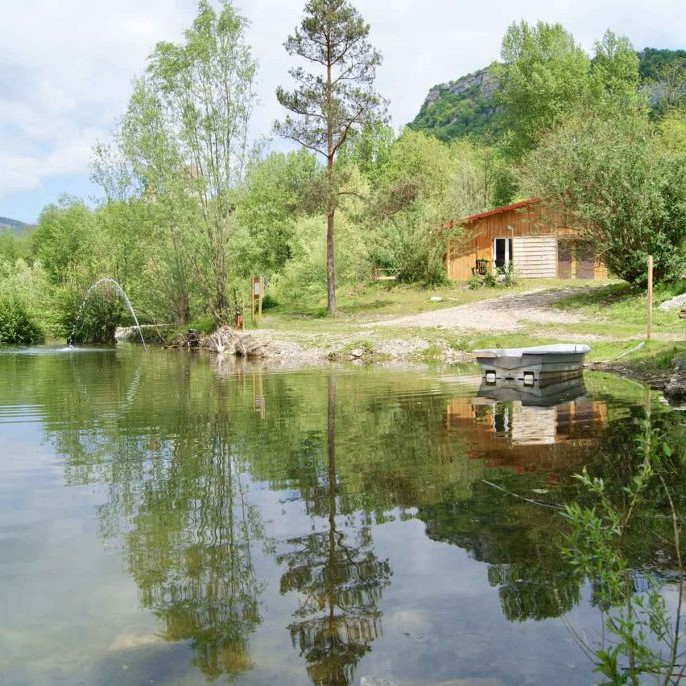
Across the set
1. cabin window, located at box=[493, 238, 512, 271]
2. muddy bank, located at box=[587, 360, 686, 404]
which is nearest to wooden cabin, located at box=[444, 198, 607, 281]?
A: cabin window, located at box=[493, 238, 512, 271]

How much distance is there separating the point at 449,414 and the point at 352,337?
13.9 meters

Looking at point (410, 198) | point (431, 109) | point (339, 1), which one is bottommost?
point (410, 198)

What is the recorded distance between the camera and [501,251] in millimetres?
43375

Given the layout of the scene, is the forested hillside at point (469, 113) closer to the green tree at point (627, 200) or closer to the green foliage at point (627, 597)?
the green tree at point (627, 200)

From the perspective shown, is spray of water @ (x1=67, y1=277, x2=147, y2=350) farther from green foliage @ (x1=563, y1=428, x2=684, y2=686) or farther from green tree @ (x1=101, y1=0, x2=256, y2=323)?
green foliage @ (x1=563, y1=428, x2=684, y2=686)

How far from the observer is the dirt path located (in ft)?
89.8

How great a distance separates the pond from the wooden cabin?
101 feet

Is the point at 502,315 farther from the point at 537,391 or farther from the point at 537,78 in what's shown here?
the point at 537,78

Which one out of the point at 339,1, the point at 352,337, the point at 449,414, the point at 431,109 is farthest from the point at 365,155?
the point at 431,109

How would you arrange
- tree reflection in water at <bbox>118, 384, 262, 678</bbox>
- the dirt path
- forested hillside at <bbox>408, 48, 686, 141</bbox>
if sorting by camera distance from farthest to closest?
forested hillside at <bbox>408, 48, 686, 141</bbox>, the dirt path, tree reflection in water at <bbox>118, 384, 262, 678</bbox>

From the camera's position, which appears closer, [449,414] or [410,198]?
[449,414]

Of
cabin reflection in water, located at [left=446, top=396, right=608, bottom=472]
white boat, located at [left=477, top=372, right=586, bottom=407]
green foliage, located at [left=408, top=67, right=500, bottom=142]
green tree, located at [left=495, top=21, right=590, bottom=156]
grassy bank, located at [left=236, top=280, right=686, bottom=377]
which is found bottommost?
cabin reflection in water, located at [left=446, top=396, right=608, bottom=472]

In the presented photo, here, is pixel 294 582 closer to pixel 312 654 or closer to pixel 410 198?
pixel 312 654

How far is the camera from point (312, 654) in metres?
4.18
